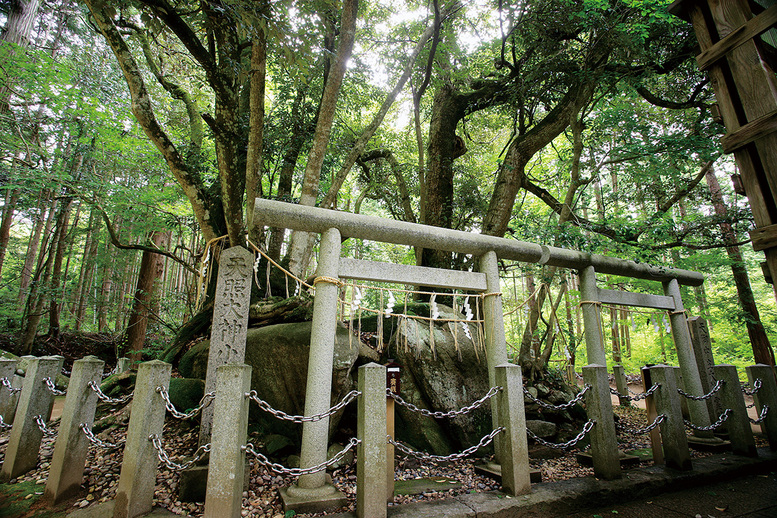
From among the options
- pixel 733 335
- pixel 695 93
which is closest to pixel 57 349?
pixel 695 93

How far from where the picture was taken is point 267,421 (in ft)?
15.4

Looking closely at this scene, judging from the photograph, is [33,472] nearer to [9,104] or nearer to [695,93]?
[9,104]

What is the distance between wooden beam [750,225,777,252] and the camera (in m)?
2.77

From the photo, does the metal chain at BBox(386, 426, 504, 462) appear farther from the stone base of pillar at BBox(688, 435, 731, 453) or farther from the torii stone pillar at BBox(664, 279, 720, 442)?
the torii stone pillar at BBox(664, 279, 720, 442)

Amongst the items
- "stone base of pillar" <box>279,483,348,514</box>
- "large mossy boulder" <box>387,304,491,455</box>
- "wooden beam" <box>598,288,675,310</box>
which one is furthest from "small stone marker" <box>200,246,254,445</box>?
"wooden beam" <box>598,288,675,310</box>

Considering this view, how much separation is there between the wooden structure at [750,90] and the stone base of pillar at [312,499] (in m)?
4.15

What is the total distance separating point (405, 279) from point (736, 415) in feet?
16.3

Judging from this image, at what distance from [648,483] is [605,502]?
2.10 ft

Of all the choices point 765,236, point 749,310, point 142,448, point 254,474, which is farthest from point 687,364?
point 142,448

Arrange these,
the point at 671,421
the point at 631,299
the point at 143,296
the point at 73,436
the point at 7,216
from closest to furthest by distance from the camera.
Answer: the point at 73,436
the point at 671,421
the point at 631,299
the point at 143,296
the point at 7,216

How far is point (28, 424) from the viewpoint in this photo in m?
3.81

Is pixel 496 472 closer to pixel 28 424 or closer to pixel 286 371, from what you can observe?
pixel 286 371

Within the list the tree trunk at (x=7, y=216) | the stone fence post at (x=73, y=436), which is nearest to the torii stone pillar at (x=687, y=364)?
the stone fence post at (x=73, y=436)

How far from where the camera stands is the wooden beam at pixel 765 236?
109 inches
